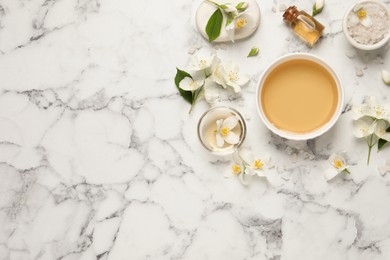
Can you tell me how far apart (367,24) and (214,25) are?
1.05 ft

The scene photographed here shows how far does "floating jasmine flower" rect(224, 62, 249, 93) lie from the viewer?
1325 millimetres

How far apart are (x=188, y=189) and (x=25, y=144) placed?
15.2 inches

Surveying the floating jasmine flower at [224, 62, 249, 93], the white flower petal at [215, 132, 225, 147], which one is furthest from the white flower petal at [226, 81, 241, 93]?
the white flower petal at [215, 132, 225, 147]

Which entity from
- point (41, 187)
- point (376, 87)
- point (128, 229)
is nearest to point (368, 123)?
point (376, 87)

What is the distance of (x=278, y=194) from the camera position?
1.34 meters

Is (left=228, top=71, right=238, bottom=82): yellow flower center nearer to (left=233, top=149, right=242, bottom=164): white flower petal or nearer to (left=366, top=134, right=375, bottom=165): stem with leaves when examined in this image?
(left=233, top=149, right=242, bottom=164): white flower petal

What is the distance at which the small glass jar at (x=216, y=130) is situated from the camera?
52.4 inches

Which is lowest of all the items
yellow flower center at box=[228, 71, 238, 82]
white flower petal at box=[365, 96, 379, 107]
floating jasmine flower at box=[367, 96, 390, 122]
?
floating jasmine flower at box=[367, 96, 390, 122]

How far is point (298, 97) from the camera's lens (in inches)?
51.7

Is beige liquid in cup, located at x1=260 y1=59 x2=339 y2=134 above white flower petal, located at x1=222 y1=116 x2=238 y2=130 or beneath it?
above

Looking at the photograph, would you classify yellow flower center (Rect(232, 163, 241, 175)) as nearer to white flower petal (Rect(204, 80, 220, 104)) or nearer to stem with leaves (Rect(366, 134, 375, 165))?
white flower petal (Rect(204, 80, 220, 104))

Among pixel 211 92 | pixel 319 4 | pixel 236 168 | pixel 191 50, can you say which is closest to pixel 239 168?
pixel 236 168

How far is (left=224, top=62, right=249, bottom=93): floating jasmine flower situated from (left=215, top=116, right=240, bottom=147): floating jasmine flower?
0.06m

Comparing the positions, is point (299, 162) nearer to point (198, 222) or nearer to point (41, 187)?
point (198, 222)
